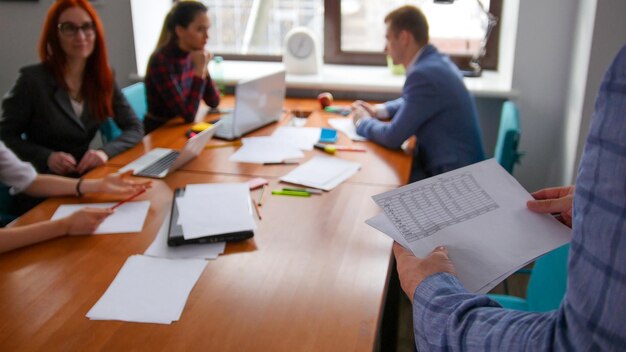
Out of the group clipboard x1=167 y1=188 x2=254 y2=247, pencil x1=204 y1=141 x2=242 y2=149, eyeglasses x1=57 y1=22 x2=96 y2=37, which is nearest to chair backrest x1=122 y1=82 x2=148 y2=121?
eyeglasses x1=57 y1=22 x2=96 y2=37

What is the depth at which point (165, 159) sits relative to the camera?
86.2 inches

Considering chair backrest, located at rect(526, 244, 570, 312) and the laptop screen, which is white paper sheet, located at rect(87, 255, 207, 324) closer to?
chair backrest, located at rect(526, 244, 570, 312)

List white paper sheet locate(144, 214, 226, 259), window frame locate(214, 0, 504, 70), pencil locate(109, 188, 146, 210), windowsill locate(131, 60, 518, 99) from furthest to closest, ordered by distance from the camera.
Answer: window frame locate(214, 0, 504, 70) < windowsill locate(131, 60, 518, 99) < pencil locate(109, 188, 146, 210) < white paper sheet locate(144, 214, 226, 259)

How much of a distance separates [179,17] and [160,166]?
95 cm

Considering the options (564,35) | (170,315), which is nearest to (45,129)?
(170,315)

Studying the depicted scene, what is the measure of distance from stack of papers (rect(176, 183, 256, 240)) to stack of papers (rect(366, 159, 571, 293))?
645 mm

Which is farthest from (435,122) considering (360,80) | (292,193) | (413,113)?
(360,80)

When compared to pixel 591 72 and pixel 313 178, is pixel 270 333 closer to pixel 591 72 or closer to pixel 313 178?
pixel 313 178

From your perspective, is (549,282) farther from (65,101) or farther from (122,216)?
(65,101)

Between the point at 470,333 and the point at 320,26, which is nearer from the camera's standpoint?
the point at 470,333

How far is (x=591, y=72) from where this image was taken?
8.00 ft

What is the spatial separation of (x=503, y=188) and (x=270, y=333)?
52 cm

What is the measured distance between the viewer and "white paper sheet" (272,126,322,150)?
239cm

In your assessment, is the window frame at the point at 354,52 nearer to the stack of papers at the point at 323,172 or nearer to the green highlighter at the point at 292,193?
the stack of papers at the point at 323,172
